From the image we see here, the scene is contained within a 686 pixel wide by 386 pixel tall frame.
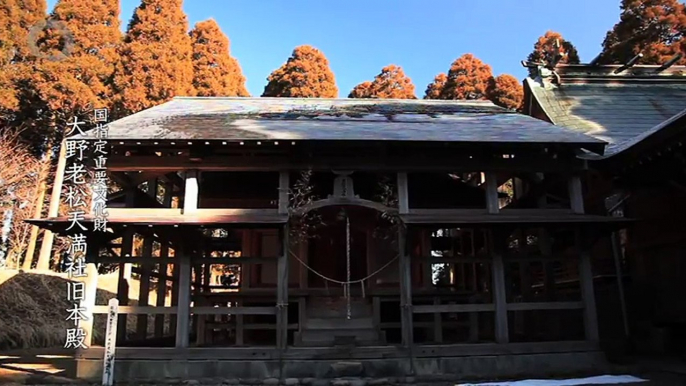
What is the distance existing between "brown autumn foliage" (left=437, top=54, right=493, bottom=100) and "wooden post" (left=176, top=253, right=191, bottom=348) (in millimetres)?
A: 27316

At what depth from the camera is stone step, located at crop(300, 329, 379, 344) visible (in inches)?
450

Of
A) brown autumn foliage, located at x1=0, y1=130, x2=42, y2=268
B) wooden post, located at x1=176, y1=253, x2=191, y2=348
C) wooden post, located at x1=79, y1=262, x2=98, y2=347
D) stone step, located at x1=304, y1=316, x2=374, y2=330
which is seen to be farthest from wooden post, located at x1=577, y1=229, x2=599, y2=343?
brown autumn foliage, located at x1=0, y1=130, x2=42, y2=268

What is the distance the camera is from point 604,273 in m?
13.5

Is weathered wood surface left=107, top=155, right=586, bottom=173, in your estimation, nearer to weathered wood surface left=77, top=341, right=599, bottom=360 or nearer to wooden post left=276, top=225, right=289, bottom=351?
wooden post left=276, top=225, right=289, bottom=351

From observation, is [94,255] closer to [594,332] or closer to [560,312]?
[594,332]

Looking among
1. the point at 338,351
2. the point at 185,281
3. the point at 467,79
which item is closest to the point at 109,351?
the point at 185,281

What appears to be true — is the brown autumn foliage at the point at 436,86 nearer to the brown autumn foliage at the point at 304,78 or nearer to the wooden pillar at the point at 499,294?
the brown autumn foliage at the point at 304,78

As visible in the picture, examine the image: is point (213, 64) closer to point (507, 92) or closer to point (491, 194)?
point (507, 92)

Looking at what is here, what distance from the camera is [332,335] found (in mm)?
11641

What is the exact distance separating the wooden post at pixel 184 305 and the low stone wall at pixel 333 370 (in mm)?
442

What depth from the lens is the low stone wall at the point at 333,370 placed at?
9.33 m

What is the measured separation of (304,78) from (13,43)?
17.8 m

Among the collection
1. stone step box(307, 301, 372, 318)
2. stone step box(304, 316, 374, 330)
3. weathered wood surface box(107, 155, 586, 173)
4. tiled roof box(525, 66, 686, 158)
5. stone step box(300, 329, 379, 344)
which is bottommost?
stone step box(300, 329, 379, 344)

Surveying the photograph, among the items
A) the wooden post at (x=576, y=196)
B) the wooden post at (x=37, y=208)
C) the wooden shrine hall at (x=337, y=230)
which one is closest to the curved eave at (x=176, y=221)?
the wooden shrine hall at (x=337, y=230)
